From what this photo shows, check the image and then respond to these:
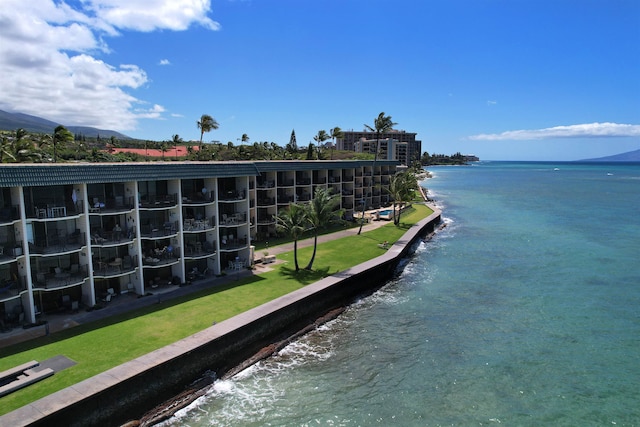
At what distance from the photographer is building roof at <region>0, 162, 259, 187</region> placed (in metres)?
24.1

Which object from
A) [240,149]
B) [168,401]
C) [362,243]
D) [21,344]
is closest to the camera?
[168,401]

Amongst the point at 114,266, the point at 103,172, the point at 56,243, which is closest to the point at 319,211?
the point at 114,266

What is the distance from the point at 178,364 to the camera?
Answer: 22.1 metres

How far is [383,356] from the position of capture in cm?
2705

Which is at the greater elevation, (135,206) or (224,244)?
(135,206)

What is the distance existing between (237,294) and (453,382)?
15.8 m

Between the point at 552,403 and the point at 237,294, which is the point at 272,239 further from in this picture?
the point at 552,403

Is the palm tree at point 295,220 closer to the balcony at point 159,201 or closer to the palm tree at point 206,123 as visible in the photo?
the balcony at point 159,201

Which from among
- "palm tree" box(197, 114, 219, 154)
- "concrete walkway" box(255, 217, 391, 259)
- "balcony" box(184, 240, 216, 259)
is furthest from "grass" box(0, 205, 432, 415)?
"palm tree" box(197, 114, 219, 154)

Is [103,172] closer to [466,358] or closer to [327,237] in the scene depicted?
[466,358]

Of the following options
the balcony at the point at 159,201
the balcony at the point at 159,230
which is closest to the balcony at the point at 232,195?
the balcony at the point at 159,201

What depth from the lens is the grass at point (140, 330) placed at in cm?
2039

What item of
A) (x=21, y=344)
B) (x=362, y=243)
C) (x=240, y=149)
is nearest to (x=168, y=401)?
(x=21, y=344)

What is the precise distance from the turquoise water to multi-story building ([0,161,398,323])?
1212 centimetres
